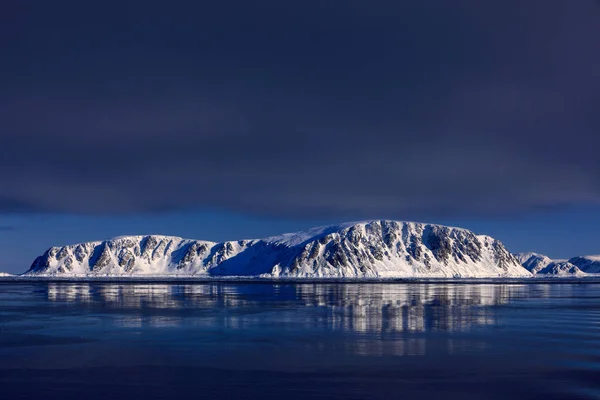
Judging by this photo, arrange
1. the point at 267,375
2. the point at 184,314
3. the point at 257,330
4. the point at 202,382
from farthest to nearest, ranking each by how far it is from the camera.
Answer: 1. the point at 184,314
2. the point at 257,330
3. the point at 267,375
4. the point at 202,382

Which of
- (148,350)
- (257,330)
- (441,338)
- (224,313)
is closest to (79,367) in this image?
(148,350)

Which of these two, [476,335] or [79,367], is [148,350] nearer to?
[79,367]

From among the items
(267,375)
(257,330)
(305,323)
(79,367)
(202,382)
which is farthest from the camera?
(305,323)

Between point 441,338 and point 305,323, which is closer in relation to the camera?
point 441,338

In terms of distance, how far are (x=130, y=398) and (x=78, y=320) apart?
1062 inches

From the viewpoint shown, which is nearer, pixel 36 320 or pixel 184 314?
pixel 36 320

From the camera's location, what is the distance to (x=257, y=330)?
3691 centimetres

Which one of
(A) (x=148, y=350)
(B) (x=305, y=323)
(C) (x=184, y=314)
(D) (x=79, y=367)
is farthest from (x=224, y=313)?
(D) (x=79, y=367)

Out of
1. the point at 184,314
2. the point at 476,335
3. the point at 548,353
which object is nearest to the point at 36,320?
the point at 184,314

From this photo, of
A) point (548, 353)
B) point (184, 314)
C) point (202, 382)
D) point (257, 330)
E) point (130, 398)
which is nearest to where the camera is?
point (130, 398)

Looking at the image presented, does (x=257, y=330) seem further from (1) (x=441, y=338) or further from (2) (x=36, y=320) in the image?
(2) (x=36, y=320)

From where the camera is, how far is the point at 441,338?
107ft

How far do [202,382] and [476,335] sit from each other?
62.9ft

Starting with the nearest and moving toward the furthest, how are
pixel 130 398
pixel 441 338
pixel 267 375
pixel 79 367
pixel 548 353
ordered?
1. pixel 130 398
2. pixel 267 375
3. pixel 79 367
4. pixel 548 353
5. pixel 441 338
